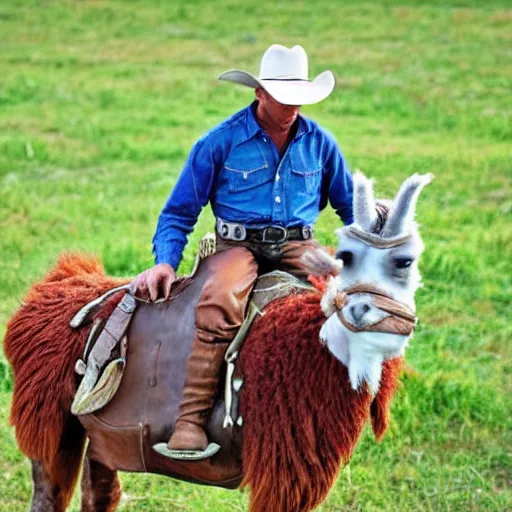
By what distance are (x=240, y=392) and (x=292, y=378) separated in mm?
194

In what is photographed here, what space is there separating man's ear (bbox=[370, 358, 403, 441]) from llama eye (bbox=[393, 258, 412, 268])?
0.53m

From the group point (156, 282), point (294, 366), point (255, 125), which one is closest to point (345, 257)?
point (294, 366)

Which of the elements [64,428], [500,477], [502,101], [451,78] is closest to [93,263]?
[64,428]

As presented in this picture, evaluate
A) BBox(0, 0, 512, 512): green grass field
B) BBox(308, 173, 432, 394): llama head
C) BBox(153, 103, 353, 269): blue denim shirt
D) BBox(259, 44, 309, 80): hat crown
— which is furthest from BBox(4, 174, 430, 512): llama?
BBox(0, 0, 512, 512): green grass field

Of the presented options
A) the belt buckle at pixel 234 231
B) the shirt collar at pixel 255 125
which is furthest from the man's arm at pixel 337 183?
the belt buckle at pixel 234 231

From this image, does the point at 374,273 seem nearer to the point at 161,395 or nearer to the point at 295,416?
the point at 295,416

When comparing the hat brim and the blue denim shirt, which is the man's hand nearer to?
the blue denim shirt

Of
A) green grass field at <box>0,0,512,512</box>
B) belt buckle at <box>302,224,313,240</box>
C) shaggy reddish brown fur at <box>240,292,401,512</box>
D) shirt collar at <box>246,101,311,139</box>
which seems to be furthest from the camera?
green grass field at <box>0,0,512,512</box>

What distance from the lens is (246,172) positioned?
3.46 meters

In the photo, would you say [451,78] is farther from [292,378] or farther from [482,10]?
[292,378]

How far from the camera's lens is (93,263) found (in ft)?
13.7

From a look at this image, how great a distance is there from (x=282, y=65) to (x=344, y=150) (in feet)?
26.4

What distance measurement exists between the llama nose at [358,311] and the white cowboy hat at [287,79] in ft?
2.61

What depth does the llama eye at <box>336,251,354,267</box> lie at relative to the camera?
113 inches
